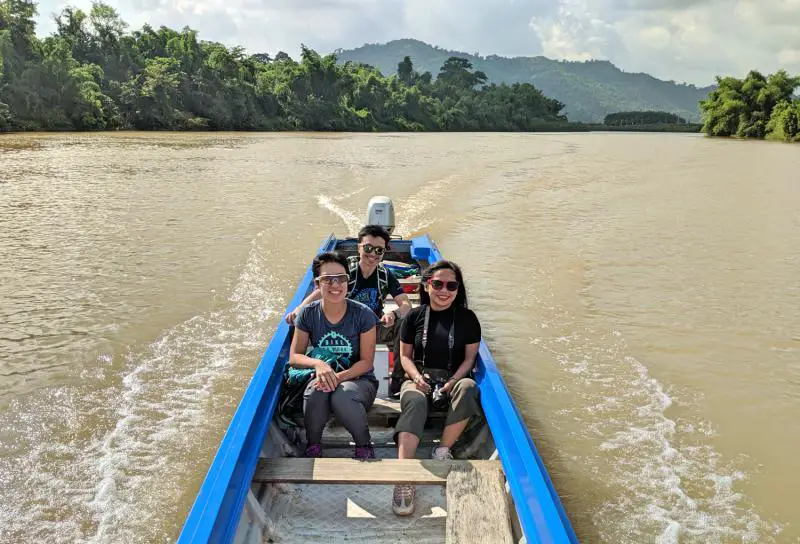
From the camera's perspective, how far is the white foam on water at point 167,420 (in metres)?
3.25

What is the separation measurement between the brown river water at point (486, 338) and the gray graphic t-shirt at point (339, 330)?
1176 mm

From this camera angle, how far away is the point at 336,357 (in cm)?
325

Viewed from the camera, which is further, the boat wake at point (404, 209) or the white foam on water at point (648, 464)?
the boat wake at point (404, 209)

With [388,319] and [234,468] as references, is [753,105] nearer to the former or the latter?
[388,319]

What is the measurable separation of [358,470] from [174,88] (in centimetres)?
4208

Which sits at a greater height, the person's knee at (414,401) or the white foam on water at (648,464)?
the person's knee at (414,401)

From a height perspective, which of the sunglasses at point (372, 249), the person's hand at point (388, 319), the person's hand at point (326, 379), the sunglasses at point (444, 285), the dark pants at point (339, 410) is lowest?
the dark pants at point (339, 410)

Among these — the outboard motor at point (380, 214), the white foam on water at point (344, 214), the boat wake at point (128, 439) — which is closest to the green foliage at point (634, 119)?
the white foam on water at point (344, 214)

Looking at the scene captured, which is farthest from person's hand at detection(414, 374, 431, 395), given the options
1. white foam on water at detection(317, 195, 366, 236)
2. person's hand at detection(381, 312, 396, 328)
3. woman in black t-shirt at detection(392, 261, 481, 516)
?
white foam on water at detection(317, 195, 366, 236)

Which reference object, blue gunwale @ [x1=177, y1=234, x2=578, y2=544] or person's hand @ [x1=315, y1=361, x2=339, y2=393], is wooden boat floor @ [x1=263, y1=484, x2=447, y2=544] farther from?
person's hand @ [x1=315, y1=361, x2=339, y2=393]

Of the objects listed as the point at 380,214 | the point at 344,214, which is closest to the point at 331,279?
the point at 380,214

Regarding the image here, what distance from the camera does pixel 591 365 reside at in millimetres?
5258

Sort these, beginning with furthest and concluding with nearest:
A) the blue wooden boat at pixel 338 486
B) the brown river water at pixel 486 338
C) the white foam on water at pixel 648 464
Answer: the brown river water at pixel 486 338, the white foam on water at pixel 648 464, the blue wooden boat at pixel 338 486

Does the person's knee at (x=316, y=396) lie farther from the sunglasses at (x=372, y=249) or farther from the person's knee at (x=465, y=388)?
the sunglasses at (x=372, y=249)
